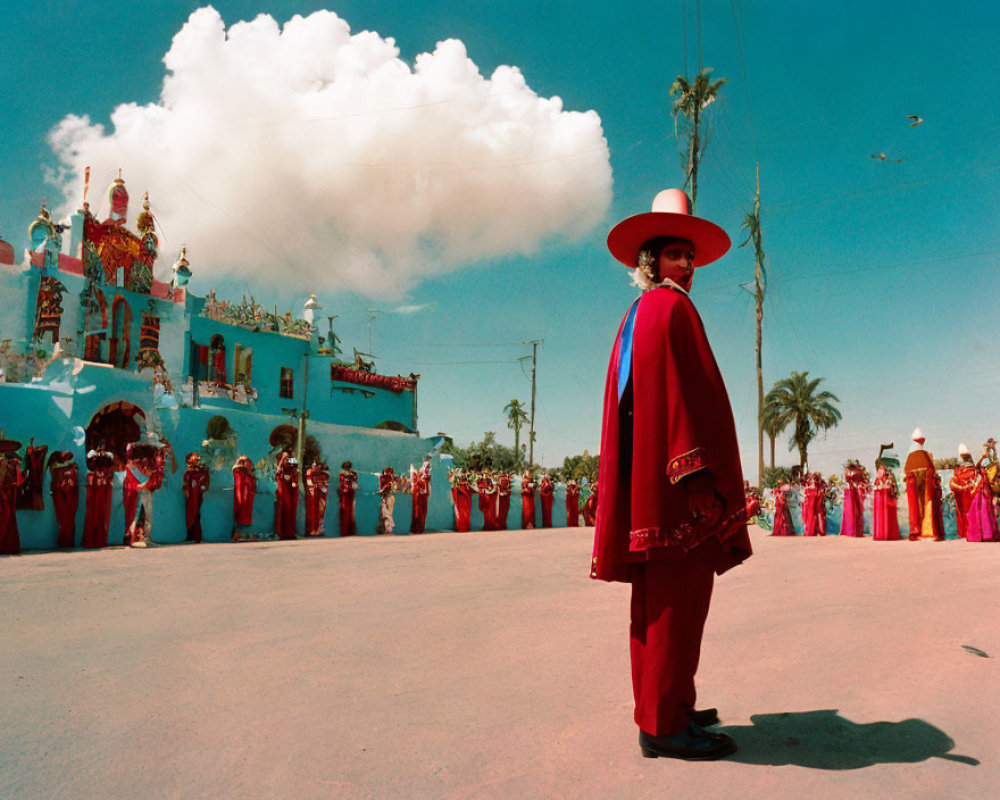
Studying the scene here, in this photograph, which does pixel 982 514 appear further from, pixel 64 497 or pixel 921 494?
pixel 64 497

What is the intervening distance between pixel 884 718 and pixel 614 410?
1666 millimetres

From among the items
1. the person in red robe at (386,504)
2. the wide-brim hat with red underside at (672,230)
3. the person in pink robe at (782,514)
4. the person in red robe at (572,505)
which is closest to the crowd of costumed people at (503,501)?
the person in red robe at (572,505)

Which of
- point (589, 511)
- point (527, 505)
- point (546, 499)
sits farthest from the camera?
point (589, 511)

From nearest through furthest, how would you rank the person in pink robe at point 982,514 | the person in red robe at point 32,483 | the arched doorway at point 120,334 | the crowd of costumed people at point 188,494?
1. the person in red robe at point 32,483
2. the crowd of costumed people at point 188,494
3. the person in pink robe at point 982,514
4. the arched doorway at point 120,334

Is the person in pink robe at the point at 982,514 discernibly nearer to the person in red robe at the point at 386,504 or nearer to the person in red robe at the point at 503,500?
the person in red robe at the point at 503,500

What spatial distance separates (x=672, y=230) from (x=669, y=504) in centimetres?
127

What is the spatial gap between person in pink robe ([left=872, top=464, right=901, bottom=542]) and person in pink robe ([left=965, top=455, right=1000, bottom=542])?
2220mm

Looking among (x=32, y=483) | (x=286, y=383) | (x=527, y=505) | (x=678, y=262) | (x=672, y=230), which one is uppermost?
(x=286, y=383)

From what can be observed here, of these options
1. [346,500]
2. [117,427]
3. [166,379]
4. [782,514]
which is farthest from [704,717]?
[166,379]

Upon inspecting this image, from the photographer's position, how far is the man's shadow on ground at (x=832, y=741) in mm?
2391

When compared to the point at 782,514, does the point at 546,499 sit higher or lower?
higher

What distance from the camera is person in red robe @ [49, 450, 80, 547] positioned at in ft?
38.5

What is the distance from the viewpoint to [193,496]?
13859 millimetres

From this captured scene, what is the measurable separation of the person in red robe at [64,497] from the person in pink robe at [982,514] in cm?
1712
